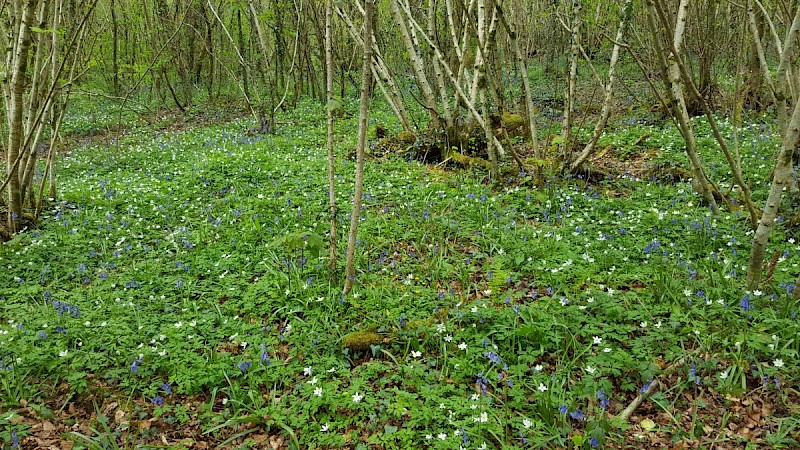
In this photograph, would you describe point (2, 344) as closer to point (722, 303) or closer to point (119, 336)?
point (119, 336)

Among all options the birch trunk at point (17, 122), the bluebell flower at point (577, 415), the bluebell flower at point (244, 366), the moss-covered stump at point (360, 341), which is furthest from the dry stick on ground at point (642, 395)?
the birch trunk at point (17, 122)

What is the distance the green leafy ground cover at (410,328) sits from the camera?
3.17 metres

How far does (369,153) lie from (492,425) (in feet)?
22.0

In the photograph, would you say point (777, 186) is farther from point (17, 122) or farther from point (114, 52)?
point (114, 52)

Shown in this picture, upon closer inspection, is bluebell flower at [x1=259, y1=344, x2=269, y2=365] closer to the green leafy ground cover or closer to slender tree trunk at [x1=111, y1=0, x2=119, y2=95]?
the green leafy ground cover

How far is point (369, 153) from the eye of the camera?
30.0ft

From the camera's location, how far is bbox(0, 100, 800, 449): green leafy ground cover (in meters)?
3.17

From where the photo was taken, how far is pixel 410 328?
3.96 meters

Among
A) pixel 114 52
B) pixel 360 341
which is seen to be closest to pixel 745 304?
pixel 360 341

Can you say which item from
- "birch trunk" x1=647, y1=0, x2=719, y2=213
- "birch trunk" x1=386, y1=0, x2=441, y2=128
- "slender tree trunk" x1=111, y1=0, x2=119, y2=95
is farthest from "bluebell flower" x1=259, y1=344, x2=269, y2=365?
"slender tree trunk" x1=111, y1=0, x2=119, y2=95

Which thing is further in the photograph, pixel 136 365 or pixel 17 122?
pixel 17 122

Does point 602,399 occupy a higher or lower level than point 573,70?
lower

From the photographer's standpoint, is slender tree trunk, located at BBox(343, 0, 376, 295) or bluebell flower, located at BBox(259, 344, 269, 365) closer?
bluebell flower, located at BBox(259, 344, 269, 365)

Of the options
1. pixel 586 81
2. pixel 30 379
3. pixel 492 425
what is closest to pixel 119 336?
pixel 30 379
